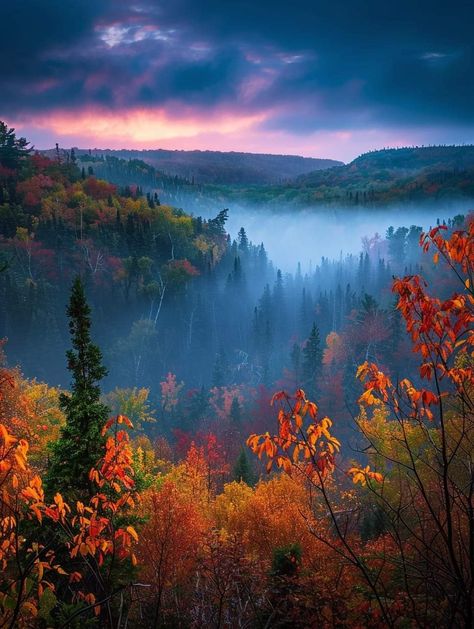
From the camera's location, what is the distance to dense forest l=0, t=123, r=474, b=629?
16.5 feet

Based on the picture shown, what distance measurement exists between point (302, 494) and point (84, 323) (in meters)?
22.3

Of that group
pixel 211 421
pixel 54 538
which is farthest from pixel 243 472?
pixel 211 421

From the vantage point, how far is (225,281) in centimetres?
11719

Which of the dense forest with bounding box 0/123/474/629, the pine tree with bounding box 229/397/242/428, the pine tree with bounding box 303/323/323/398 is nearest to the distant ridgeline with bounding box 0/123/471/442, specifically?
the pine tree with bounding box 303/323/323/398

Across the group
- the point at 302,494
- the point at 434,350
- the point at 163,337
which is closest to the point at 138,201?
the point at 163,337

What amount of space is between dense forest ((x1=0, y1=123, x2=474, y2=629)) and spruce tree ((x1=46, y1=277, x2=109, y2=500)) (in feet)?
0.21

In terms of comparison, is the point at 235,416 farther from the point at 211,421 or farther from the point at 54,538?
the point at 54,538

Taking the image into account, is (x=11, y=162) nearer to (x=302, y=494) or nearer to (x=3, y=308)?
(x=3, y=308)

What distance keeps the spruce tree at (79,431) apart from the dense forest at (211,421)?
0.21 ft

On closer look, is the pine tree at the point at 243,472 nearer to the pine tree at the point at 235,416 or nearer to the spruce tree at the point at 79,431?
the spruce tree at the point at 79,431

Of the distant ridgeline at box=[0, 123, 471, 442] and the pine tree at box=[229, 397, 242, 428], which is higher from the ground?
the distant ridgeline at box=[0, 123, 471, 442]

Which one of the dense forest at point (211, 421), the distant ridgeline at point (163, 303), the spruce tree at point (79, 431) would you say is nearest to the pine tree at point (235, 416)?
the dense forest at point (211, 421)

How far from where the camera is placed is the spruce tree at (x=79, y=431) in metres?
13.8

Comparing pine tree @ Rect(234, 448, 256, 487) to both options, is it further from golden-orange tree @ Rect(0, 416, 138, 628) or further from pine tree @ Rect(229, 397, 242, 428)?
pine tree @ Rect(229, 397, 242, 428)
